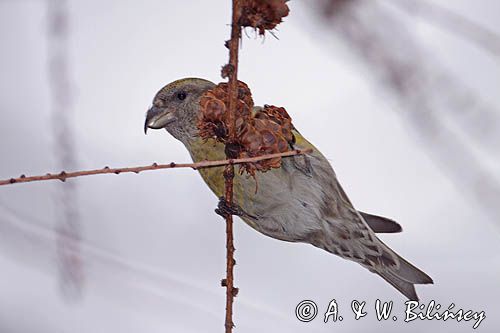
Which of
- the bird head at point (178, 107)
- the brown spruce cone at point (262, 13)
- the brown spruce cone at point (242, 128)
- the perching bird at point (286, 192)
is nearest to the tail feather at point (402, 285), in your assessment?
the perching bird at point (286, 192)

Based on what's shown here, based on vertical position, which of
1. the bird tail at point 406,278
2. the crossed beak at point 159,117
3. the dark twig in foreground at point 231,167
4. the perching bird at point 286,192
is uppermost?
the crossed beak at point 159,117

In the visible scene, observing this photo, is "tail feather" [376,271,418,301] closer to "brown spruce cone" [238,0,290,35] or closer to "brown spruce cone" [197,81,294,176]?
"brown spruce cone" [197,81,294,176]

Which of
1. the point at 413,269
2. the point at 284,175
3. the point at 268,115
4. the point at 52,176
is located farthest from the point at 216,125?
the point at 413,269

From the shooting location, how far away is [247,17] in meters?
1.03

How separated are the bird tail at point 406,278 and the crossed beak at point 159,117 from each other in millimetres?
1033

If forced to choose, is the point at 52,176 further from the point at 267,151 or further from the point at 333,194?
the point at 333,194

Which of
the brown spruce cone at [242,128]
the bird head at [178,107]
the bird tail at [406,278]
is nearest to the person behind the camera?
the brown spruce cone at [242,128]

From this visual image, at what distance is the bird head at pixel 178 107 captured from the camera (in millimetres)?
2385

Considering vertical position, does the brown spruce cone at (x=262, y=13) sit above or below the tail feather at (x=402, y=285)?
above

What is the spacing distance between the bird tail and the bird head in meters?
0.96

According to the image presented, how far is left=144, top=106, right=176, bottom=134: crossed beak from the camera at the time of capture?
2.38 metres

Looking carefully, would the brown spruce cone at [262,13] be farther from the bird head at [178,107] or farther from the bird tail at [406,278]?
the bird tail at [406,278]

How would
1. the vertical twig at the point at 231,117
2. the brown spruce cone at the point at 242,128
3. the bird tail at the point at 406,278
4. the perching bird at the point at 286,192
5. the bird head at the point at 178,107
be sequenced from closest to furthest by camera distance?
the vertical twig at the point at 231,117 → the brown spruce cone at the point at 242,128 → the perching bird at the point at 286,192 → the bird head at the point at 178,107 → the bird tail at the point at 406,278

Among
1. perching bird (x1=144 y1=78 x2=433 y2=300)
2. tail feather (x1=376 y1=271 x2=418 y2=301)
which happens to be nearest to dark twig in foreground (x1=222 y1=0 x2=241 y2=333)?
perching bird (x1=144 y1=78 x2=433 y2=300)
